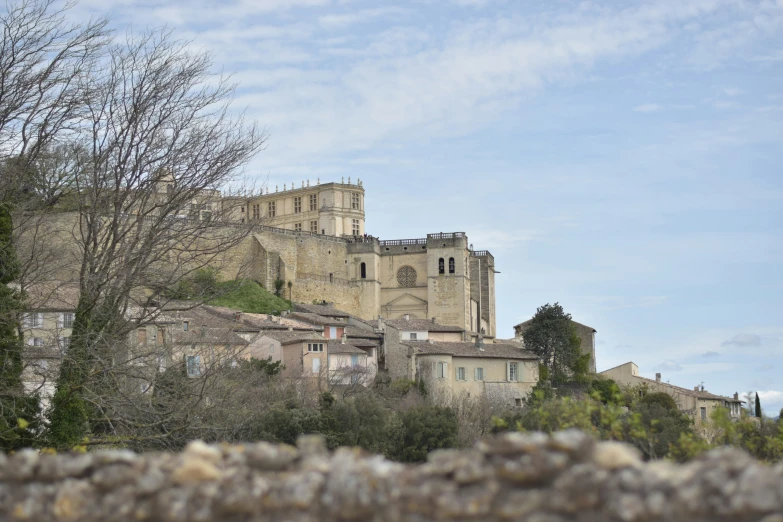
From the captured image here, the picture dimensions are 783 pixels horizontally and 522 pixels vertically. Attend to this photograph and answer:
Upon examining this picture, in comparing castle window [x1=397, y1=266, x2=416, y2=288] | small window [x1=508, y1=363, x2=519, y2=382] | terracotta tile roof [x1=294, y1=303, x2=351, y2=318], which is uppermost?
castle window [x1=397, y1=266, x2=416, y2=288]

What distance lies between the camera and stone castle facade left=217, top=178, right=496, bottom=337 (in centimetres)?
7694

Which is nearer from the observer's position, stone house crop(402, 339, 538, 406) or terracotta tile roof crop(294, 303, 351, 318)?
stone house crop(402, 339, 538, 406)

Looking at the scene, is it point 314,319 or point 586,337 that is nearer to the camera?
point 314,319

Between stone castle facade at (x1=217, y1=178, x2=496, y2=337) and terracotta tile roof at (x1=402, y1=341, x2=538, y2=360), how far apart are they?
18.7m

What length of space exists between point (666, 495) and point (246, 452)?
1.79 metres

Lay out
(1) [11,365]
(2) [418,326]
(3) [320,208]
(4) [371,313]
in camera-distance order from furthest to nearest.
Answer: (3) [320,208]
(4) [371,313]
(2) [418,326]
(1) [11,365]

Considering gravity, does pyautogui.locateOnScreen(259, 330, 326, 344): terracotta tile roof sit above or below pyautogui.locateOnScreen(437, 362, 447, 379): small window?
above

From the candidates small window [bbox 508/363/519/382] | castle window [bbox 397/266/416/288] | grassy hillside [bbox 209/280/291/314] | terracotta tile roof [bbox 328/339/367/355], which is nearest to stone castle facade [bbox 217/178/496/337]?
castle window [bbox 397/266/416/288]

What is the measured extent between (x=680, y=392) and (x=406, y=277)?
2721cm

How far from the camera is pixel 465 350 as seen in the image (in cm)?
5794

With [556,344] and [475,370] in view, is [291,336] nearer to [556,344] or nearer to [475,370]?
[475,370]

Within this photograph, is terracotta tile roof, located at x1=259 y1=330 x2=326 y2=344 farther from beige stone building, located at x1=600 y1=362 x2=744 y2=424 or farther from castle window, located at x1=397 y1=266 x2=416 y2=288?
castle window, located at x1=397 y1=266 x2=416 y2=288

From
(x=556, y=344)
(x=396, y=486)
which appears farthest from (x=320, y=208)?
(x=396, y=486)

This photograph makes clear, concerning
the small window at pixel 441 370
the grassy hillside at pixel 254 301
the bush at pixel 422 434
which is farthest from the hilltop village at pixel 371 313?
the bush at pixel 422 434
